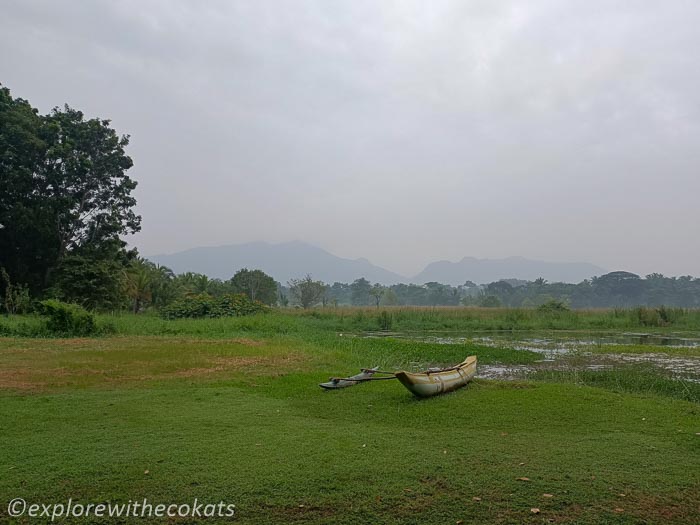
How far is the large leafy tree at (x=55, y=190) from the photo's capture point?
25.3m

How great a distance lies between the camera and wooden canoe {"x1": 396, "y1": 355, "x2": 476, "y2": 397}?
7.38 m

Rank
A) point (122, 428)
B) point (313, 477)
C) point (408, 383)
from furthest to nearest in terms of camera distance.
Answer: point (408, 383)
point (122, 428)
point (313, 477)

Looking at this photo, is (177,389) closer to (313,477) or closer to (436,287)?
(313,477)

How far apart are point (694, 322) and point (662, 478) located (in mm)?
28877

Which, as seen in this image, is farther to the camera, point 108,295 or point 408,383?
point 108,295

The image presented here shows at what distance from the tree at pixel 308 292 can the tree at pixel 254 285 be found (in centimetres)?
451

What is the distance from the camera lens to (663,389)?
9383 mm

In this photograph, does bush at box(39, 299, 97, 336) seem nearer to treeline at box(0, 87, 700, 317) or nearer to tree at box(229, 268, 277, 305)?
treeline at box(0, 87, 700, 317)

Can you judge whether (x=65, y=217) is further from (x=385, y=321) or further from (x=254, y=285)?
(x=254, y=285)

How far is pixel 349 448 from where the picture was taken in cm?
516

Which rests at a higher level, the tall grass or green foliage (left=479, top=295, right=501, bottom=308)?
green foliage (left=479, top=295, right=501, bottom=308)

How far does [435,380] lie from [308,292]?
4811cm

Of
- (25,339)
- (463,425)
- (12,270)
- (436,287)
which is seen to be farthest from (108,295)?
(436,287)

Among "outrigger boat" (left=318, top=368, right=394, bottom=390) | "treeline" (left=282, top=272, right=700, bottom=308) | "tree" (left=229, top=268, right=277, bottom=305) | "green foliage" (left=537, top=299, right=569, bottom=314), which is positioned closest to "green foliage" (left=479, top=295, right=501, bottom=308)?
"treeline" (left=282, top=272, right=700, bottom=308)
